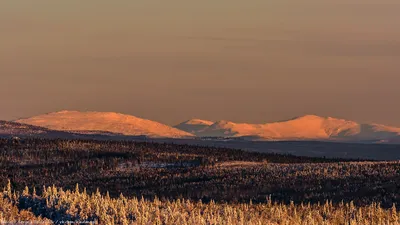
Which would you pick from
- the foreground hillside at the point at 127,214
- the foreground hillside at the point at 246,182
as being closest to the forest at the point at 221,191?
the foreground hillside at the point at 246,182

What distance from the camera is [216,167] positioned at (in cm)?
19200

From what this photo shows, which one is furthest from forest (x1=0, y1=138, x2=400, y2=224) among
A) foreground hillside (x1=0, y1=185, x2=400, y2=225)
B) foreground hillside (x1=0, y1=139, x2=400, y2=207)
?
foreground hillside (x1=0, y1=185, x2=400, y2=225)

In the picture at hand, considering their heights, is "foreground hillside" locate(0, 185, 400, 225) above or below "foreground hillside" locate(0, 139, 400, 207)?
below

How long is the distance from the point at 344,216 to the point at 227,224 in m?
23.5

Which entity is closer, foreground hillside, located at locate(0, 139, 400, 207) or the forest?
the forest

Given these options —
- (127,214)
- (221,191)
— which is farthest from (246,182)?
(127,214)

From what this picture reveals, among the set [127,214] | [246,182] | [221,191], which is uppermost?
[246,182]

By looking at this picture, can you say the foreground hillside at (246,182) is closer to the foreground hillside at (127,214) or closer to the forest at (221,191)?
the forest at (221,191)

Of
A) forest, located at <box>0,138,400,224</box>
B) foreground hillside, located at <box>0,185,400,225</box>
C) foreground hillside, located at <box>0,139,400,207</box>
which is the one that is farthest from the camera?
foreground hillside, located at <box>0,139,400,207</box>

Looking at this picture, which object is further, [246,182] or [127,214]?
[246,182]

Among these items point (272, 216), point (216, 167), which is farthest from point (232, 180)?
point (272, 216)

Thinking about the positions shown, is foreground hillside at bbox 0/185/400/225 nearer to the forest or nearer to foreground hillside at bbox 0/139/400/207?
the forest

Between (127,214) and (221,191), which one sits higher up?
(221,191)

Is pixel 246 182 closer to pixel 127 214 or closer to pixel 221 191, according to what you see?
pixel 221 191
